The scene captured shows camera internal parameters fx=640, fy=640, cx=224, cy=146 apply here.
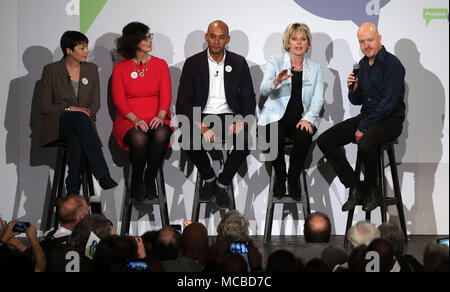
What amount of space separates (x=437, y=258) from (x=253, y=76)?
2.96 metres

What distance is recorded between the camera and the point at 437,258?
2.74 m

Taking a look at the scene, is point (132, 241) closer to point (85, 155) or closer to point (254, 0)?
point (85, 155)

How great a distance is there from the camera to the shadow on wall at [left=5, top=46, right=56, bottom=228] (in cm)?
539

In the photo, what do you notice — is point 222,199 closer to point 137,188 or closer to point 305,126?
point 137,188

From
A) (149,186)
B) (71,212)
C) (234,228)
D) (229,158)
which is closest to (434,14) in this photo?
(229,158)

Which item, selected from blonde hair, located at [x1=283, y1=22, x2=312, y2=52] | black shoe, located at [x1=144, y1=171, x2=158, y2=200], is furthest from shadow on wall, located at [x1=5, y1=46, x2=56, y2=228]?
blonde hair, located at [x1=283, y1=22, x2=312, y2=52]

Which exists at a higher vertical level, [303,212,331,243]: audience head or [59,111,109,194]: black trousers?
[59,111,109,194]: black trousers

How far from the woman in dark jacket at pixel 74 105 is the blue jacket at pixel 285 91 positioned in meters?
1.32

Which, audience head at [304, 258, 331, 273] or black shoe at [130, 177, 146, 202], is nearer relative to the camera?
audience head at [304, 258, 331, 273]

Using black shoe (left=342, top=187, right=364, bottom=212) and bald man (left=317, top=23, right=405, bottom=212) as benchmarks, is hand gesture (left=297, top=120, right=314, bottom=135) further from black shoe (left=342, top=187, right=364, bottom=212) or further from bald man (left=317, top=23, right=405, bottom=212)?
black shoe (left=342, top=187, right=364, bottom=212)

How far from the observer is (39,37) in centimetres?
538
